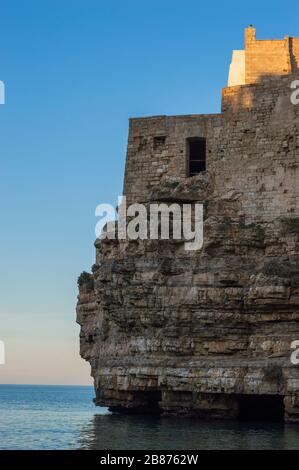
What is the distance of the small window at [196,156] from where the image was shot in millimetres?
35906

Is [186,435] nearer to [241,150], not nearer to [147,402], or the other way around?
[147,402]

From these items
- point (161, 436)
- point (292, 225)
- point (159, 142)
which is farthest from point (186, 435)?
point (159, 142)

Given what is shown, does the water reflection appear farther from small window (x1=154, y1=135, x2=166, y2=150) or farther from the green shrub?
small window (x1=154, y1=135, x2=166, y2=150)

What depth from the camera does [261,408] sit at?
35375 millimetres

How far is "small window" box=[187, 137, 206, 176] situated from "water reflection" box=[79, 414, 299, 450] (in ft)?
30.5

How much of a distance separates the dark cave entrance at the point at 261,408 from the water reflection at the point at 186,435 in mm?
1691

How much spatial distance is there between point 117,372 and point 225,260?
5.62 metres

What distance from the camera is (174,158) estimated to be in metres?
35.6

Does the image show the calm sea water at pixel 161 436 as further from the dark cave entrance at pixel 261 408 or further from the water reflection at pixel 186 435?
the dark cave entrance at pixel 261 408

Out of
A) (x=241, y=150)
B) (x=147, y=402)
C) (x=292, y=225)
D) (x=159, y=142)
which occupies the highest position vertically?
(x=159, y=142)

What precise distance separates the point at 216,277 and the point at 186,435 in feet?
20.2

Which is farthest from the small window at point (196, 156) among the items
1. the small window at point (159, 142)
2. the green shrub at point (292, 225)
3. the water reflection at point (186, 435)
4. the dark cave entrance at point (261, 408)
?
the water reflection at point (186, 435)
